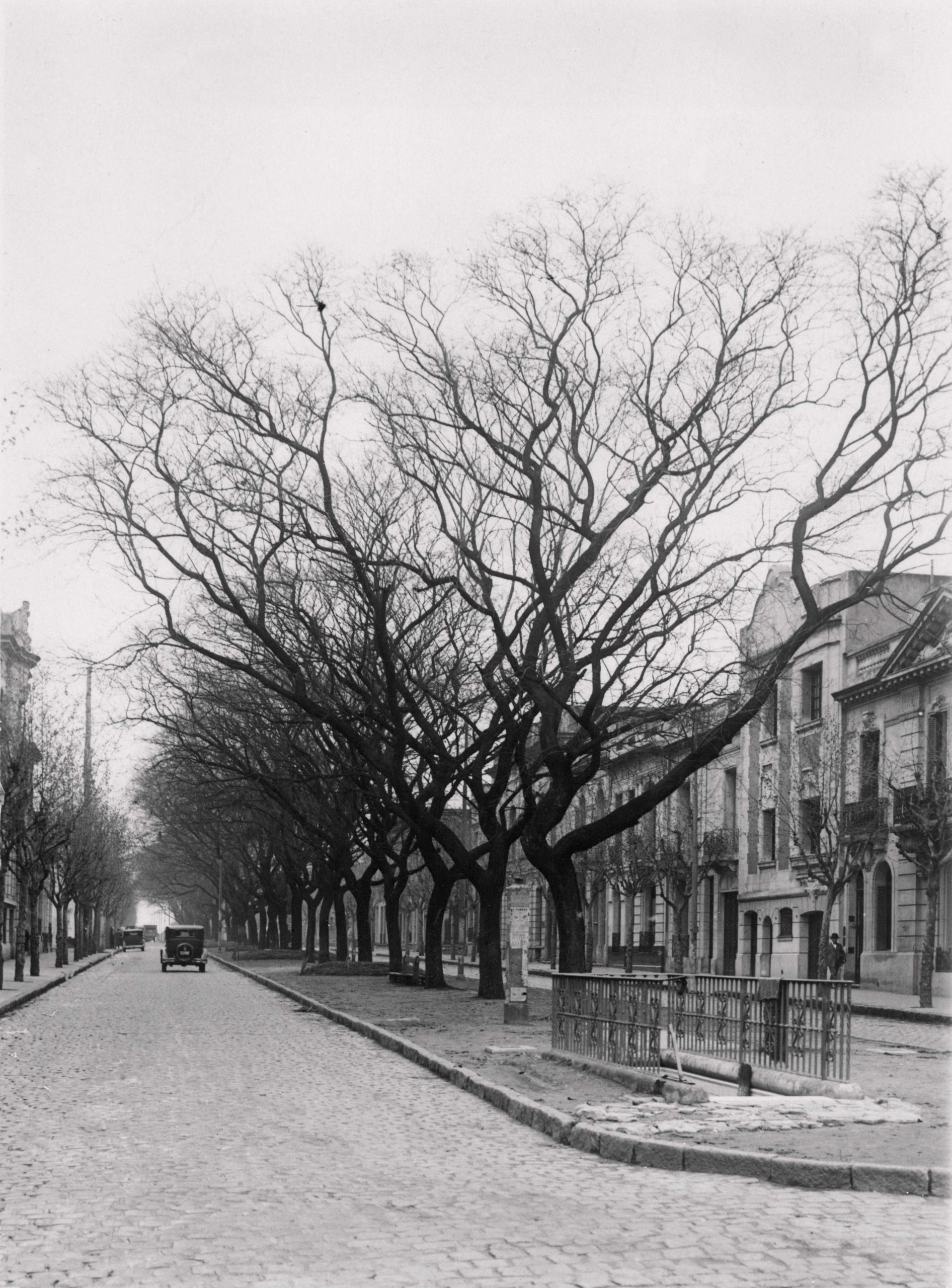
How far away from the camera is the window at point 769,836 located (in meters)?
49.1

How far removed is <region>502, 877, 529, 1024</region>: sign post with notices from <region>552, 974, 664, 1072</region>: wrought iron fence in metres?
5.91

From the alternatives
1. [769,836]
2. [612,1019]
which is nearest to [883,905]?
[769,836]

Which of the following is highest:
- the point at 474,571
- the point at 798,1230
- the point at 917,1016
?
the point at 474,571

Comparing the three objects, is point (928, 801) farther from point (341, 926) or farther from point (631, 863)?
point (341, 926)

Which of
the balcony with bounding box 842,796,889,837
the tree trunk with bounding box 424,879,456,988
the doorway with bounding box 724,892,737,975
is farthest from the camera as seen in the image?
the doorway with bounding box 724,892,737,975

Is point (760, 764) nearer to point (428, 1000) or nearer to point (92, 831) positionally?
point (428, 1000)

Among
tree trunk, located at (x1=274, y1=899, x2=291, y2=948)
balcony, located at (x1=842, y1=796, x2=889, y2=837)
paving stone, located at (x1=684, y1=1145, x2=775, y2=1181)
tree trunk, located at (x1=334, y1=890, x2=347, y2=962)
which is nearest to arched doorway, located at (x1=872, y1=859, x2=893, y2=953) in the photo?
balcony, located at (x1=842, y1=796, x2=889, y2=837)

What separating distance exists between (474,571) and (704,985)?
1458 cm

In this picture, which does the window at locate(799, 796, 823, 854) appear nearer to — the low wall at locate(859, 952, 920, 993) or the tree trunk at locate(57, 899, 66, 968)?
the low wall at locate(859, 952, 920, 993)

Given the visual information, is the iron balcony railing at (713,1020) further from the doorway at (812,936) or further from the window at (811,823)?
the doorway at (812,936)

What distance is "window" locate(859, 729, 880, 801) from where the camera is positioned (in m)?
41.2

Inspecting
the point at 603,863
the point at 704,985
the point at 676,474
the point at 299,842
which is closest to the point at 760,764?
the point at 603,863

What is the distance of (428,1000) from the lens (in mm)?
30812

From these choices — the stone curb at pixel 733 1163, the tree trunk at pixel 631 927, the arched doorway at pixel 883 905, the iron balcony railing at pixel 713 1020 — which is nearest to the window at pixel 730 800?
the tree trunk at pixel 631 927
